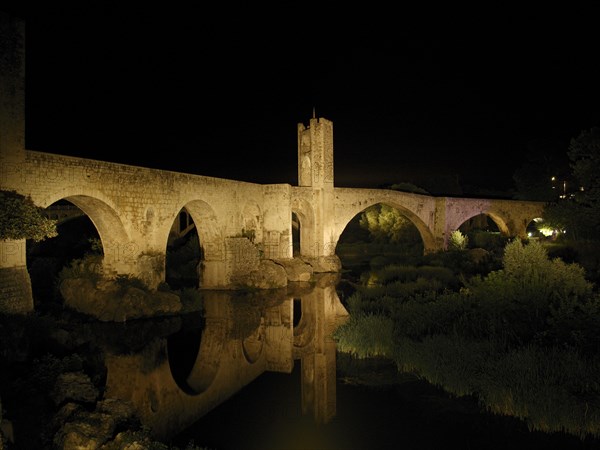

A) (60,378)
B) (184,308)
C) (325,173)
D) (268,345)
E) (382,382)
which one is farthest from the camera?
(325,173)

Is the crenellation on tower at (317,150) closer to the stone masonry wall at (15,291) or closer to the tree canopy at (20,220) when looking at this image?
the tree canopy at (20,220)

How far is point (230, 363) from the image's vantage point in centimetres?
998

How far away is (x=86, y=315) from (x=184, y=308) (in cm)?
284

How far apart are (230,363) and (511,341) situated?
580 centimetres

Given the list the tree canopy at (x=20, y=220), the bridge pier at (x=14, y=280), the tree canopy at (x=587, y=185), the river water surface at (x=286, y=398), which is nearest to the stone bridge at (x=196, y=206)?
the bridge pier at (x=14, y=280)

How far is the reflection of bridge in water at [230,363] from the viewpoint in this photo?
7551mm

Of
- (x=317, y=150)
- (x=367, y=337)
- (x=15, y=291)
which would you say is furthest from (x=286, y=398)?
(x=317, y=150)

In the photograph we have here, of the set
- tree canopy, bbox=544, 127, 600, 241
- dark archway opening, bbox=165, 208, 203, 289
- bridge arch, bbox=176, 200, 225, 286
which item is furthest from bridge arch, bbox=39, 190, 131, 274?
tree canopy, bbox=544, 127, 600, 241

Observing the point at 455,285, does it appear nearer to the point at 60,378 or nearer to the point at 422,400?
the point at 422,400

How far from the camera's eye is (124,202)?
13.3 m

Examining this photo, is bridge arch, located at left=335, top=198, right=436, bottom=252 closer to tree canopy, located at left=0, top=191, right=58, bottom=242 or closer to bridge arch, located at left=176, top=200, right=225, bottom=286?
bridge arch, located at left=176, top=200, right=225, bottom=286

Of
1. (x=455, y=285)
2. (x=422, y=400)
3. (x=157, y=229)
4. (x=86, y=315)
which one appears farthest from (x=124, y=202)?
(x=455, y=285)

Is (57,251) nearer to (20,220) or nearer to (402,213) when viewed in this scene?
(20,220)

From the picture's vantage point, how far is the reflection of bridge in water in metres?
7.55
